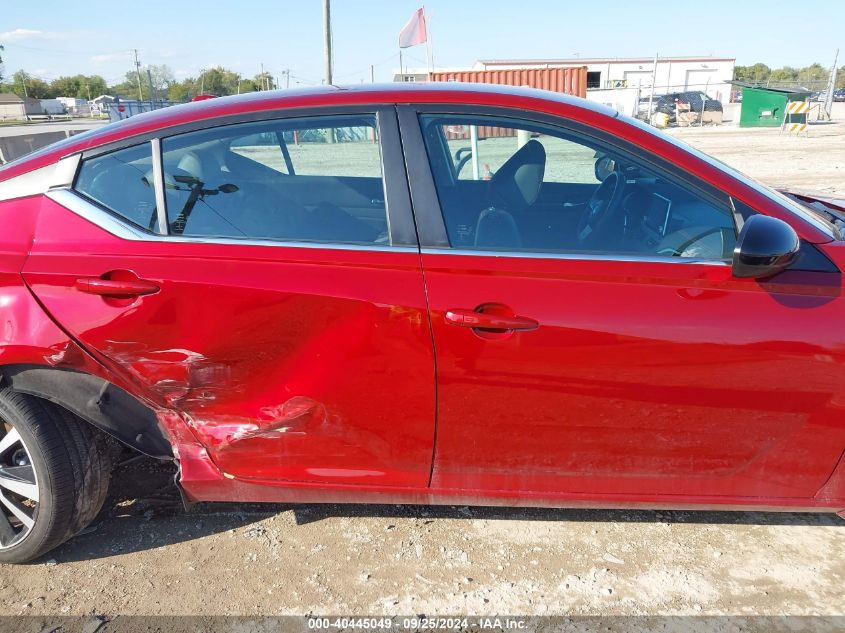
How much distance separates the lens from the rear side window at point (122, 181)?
220cm

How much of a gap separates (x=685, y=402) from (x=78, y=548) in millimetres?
2379

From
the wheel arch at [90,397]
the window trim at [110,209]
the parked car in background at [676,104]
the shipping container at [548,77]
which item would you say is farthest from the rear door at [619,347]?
the parked car in background at [676,104]

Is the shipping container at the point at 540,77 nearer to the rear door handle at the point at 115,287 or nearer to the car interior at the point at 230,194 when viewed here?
the car interior at the point at 230,194

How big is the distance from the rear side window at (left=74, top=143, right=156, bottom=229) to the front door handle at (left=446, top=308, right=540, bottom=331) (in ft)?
3.66

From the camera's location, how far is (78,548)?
2537 millimetres

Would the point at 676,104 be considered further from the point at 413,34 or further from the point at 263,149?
the point at 263,149

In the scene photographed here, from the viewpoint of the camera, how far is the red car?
200 cm

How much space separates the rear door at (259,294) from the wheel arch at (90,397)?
114 mm

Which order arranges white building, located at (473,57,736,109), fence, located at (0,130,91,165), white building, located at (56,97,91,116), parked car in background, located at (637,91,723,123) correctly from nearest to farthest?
fence, located at (0,130,91,165), parked car in background, located at (637,91,723,123), white building, located at (473,57,736,109), white building, located at (56,97,91,116)

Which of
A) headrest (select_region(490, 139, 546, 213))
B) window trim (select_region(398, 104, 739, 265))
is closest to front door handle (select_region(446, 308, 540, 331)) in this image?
window trim (select_region(398, 104, 739, 265))

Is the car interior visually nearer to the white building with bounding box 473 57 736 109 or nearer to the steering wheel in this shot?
the steering wheel

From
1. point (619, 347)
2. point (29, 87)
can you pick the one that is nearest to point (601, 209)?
point (619, 347)

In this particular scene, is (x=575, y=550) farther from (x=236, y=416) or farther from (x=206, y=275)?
(x=206, y=275)

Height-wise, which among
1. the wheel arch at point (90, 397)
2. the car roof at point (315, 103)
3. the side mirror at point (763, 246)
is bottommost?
the wheel arch at point (90, 397)
